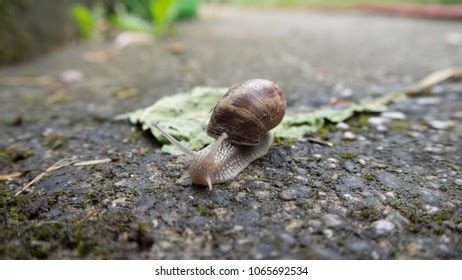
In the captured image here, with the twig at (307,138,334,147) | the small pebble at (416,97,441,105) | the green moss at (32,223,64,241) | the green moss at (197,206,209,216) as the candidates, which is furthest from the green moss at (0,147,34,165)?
the small pebble at (416,97,441,105)

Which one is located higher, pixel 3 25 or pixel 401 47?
pixel 3 25

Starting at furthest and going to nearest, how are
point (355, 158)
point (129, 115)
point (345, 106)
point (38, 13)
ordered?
point (38, 13) < point (345, 106) < point (129, 115) < point (355, 158)

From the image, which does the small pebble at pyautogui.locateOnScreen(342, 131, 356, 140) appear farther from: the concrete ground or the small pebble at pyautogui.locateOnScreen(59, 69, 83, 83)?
the small pebble at pyautogui.locateOnScreen(59, 69, 83, 83)

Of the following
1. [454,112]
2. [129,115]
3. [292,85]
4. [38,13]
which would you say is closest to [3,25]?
[38,13]

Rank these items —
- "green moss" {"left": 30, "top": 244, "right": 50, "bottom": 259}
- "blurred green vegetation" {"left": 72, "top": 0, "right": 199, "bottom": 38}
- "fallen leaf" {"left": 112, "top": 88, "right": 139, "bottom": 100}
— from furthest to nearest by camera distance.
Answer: "blurred green vegetation" {"left": 72, "top": 0, "right": 199, "bottom": 38}
"fallen leaf" {"left": 112, "top": 88, "right": 139, "bottom": 100}
"green moss" {"left": 30, "top": 244, "right": 50, "bottom": 259}

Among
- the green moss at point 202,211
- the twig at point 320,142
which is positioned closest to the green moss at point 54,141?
the green moss at point 202,211

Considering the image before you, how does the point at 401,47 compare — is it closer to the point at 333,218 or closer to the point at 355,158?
the point at 355,158

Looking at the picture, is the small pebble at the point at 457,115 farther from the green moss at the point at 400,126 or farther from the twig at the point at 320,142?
the twig at the point at 320,142
